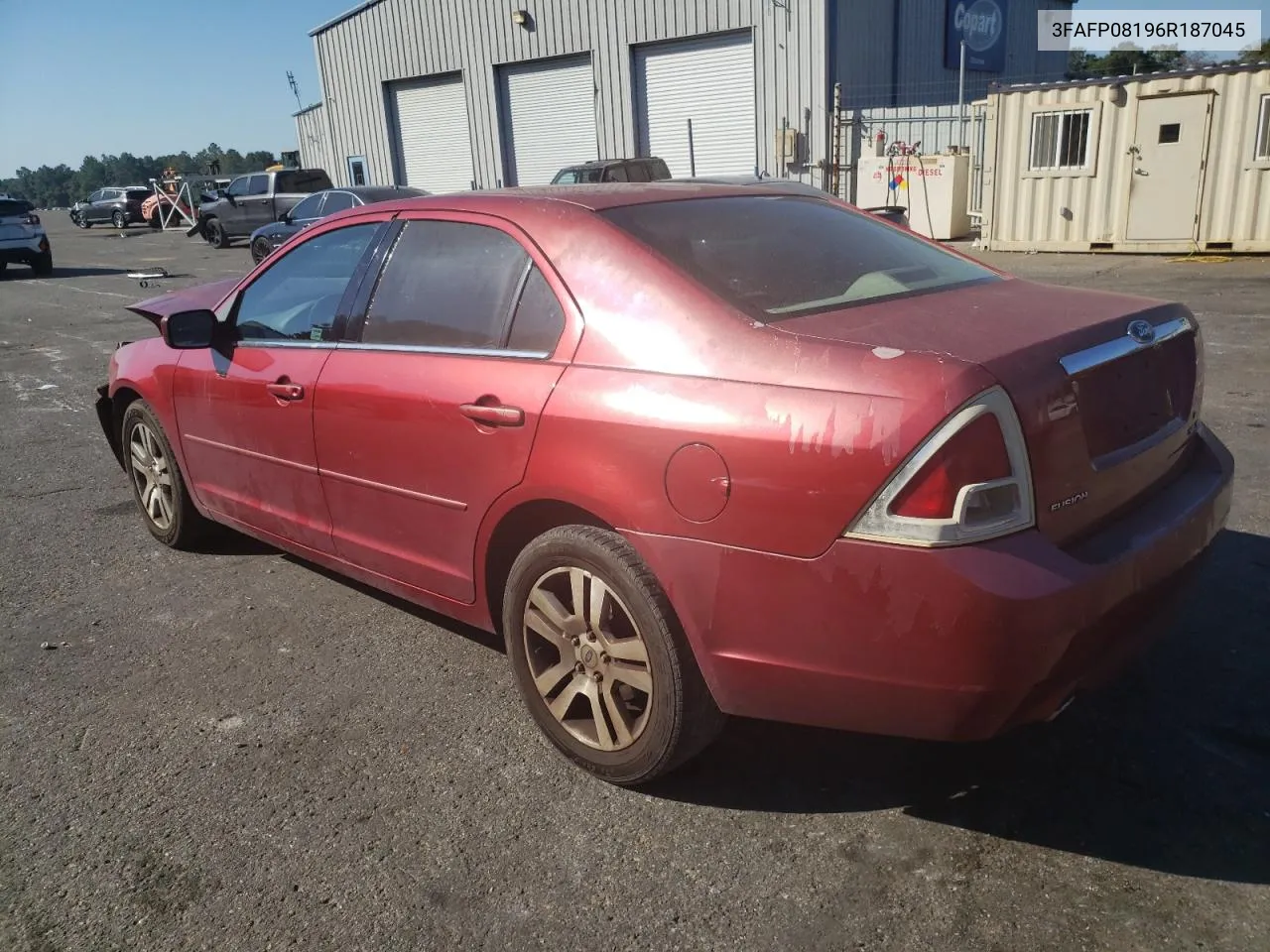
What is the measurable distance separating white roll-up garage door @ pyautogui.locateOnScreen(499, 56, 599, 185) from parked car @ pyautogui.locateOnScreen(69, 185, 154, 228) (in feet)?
75.9

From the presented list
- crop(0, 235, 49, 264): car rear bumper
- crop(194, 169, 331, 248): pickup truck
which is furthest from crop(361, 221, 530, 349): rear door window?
crop(194, 169, 331, 248): pickup truck

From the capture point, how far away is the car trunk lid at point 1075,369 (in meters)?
2.21

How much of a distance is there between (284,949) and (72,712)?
5.23 ft

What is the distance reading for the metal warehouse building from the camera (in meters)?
21.1

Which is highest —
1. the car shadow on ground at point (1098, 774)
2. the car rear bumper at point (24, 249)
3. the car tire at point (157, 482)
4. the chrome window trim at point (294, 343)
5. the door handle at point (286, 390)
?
the chrome window trim at point (294, 343)

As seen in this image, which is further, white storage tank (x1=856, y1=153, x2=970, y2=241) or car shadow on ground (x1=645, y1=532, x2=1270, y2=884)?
white storage tank (x1=856, y1=153, x2=970, y2=241)

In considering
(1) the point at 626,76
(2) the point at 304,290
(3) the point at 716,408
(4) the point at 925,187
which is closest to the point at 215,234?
(1) the point at 626,76

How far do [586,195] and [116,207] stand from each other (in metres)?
47.2

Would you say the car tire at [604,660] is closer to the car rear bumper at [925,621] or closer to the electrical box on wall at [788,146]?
the car rear bumper at [925,621]

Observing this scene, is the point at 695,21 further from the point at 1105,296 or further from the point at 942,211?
the point at 1105,296

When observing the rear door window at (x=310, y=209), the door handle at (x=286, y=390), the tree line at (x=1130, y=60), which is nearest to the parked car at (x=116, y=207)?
the rear door window at (x=310, y=209)

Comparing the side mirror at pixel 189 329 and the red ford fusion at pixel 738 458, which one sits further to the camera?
the side mirror at pixel 189 329

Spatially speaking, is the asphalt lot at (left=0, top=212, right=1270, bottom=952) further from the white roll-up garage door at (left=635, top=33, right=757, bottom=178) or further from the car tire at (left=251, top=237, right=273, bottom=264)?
the white roll-up garage door at (left=635, top=33, right=757, bottom=178)

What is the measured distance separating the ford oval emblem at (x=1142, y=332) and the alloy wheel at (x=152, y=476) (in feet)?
13.2
